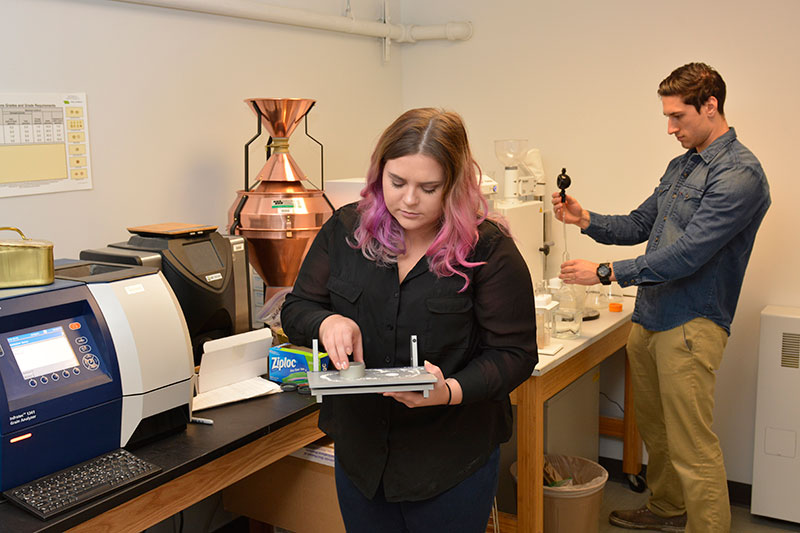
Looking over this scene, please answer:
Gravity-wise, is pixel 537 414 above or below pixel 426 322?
below

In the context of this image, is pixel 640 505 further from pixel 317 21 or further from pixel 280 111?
pixel 317 21

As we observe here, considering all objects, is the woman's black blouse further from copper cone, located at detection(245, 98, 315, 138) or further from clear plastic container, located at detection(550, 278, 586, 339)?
clear plastic container, located at detection(550, 278, 586, 339)

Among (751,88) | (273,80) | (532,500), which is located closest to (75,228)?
(273,80)

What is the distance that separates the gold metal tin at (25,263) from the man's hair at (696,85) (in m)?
2.00

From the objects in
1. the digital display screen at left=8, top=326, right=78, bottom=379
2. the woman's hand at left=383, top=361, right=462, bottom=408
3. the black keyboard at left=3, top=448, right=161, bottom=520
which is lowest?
the black keyboard at left=3, top=448, right=161, bottom=520

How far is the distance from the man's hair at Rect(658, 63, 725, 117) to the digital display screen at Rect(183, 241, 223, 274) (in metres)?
1.61

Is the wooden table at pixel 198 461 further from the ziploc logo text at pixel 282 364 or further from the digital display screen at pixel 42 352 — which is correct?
the digital display screen at pixel 42 352

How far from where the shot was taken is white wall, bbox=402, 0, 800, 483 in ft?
9.80

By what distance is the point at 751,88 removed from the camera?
3.00 metres

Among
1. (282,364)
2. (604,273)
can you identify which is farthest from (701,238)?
(282,364)

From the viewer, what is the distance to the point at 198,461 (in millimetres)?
1634

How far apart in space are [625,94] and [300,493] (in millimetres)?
2160


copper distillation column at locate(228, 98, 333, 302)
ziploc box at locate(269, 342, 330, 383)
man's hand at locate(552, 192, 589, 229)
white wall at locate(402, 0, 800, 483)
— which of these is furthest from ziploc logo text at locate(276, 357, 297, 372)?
white wall at locate(402, 0, 800, 483)

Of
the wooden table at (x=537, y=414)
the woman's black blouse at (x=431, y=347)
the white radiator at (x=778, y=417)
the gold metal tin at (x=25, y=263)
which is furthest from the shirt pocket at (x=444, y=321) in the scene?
the white radiator at (x=778, y=417)
